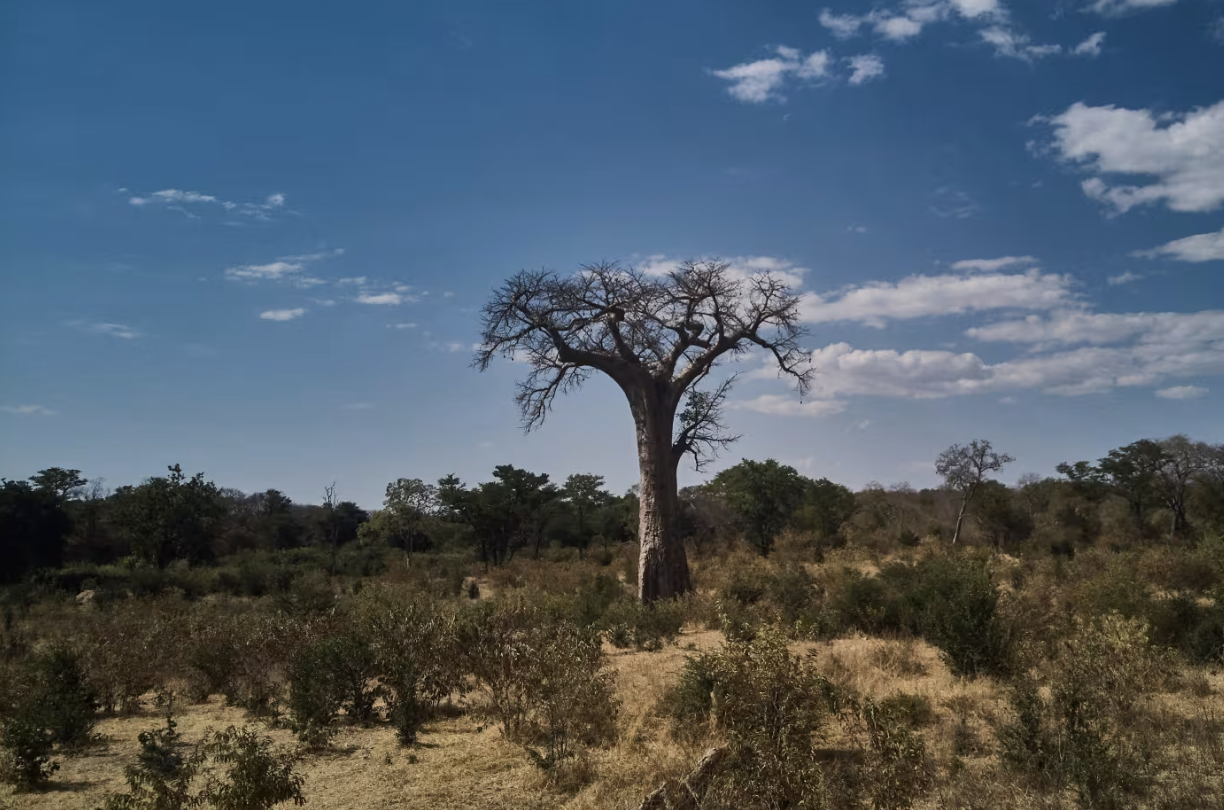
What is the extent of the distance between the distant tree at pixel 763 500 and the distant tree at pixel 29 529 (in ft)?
72.6

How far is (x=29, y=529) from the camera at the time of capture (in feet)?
81.7

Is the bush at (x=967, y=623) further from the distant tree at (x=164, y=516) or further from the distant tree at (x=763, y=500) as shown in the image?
the distant tree at (x=164, y=516)

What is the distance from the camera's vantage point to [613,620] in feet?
35.1

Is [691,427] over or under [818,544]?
over

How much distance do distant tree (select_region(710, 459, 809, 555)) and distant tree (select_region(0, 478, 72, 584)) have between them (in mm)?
22134

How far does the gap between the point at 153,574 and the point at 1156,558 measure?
2251 centimetres

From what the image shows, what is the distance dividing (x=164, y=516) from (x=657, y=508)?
18414 mm

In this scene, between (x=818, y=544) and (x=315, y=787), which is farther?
(x=818, y=544)

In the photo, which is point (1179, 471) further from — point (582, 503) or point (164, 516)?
point (164, 516)

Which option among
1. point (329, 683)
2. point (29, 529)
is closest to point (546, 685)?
point (329, 683)

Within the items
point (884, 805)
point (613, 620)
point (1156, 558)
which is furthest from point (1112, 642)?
point (1156, 558)

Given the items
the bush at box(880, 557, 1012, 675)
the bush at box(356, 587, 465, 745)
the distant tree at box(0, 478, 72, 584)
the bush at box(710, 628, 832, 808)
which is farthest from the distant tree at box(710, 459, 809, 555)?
the distant tree at box(0, 478, 72, 584)

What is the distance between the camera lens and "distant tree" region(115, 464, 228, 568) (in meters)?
23.8

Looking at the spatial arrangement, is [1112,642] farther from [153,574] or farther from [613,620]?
[153,574]
